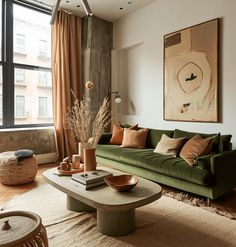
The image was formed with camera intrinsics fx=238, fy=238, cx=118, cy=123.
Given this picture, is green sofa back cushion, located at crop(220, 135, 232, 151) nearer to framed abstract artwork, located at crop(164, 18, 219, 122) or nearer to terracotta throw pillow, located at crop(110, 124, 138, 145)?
framed abstract artwork, located at crop(164, 18, 219, 122)

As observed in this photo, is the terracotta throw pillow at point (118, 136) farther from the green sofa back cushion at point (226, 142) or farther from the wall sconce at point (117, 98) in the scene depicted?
the green sofa back cushion at point (226, 142)

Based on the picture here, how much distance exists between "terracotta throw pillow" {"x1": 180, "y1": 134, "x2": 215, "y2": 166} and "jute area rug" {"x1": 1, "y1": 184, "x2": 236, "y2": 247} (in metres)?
0.56

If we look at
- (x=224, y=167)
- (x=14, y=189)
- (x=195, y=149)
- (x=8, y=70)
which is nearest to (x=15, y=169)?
(x=14, y=189)

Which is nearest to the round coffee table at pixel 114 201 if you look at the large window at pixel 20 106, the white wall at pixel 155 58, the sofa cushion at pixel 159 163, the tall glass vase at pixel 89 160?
the tall glass vase at pixel 89 160

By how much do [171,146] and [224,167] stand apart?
882mm

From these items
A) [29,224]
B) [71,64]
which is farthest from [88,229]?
[71,64]

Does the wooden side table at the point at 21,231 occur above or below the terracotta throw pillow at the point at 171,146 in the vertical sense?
below

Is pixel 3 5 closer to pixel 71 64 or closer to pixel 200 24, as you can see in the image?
pixel 71 64

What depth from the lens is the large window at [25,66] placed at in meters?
4.43

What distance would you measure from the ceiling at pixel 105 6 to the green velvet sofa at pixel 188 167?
262cm

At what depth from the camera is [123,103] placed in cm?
542

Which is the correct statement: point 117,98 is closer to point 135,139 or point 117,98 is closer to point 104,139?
point 104,139

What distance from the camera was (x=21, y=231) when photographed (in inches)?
54.9

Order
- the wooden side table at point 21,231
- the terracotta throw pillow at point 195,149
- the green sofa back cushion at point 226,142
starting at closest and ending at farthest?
the wooden side table at point 21,231 → the terracotta throw pillow at point 195,149 → the green sofa back cushion at point 226,142
